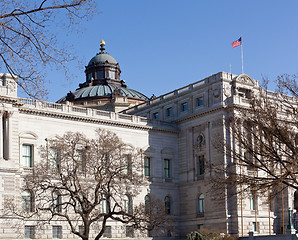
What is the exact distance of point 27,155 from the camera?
69062 mm

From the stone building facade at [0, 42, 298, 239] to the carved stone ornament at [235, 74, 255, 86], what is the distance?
136 mm

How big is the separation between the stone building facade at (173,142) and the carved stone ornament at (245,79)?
0.45 feet

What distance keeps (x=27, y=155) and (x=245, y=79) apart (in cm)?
3113

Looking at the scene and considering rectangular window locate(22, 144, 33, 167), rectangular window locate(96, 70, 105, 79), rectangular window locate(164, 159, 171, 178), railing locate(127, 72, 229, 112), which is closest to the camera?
rectangular window locate(22, 144, 33, 167)

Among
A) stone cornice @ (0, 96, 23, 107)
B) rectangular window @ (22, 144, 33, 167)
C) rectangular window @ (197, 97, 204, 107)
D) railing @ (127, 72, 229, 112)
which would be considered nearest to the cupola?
railing @ (127, 72, 229, 112)

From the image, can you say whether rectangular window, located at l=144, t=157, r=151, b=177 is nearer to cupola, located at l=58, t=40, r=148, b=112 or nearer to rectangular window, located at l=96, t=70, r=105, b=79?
cupola, located at l=58, t=40, r=148, b=112

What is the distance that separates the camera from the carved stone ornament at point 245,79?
257 feet

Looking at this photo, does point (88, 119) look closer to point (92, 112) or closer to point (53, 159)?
point (92, 112)

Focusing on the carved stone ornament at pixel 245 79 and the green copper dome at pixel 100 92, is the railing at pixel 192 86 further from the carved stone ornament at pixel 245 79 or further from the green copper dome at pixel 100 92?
the green copper dome at pixel 100 92

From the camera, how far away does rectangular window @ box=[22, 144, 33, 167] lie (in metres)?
68.7

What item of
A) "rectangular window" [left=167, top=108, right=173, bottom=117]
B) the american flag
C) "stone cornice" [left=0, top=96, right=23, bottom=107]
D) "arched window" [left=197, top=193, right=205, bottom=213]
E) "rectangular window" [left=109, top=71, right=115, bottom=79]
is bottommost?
"arched window" [left=197, top=193, right=205, bottom=213]

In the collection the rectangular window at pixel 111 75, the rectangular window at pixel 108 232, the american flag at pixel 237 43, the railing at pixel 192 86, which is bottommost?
the rectangular window at pixel 108 232

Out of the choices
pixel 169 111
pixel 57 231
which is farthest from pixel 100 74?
pixel 57 231

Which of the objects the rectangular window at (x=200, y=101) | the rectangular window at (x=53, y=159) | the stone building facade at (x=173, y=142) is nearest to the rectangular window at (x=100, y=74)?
the stone building facade at (x=173, y=142)
